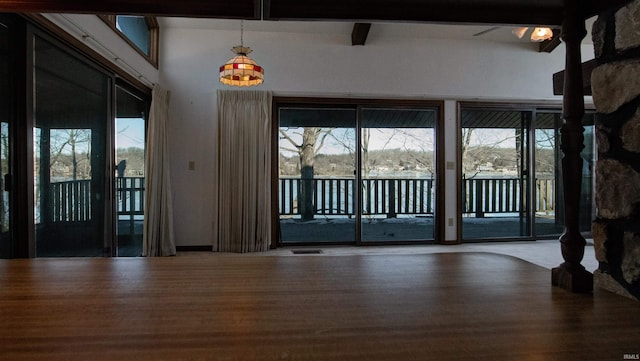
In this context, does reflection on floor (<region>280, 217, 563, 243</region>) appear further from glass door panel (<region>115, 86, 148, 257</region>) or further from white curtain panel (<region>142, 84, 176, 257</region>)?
glass door panel (<region>115, 86, 148, 257</region>)

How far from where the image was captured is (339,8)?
3.20 feet

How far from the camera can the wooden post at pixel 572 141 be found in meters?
0.88

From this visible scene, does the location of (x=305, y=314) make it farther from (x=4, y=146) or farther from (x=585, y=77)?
(x=4, y=146)

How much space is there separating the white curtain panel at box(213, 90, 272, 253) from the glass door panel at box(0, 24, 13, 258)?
2755 mm

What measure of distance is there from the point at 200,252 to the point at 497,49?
484cm

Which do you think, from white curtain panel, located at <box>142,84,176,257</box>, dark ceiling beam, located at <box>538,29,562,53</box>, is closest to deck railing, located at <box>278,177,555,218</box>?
white curtain panel, located at <box>142,84,176,257</box>

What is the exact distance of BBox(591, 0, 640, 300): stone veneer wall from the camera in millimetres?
916

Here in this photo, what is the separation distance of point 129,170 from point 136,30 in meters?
1.59

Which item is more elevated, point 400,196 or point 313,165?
point 313,165

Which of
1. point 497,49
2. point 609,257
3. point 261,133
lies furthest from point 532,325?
point 497,49

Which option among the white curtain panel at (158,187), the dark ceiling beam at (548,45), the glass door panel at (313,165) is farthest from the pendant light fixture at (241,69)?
the dark ceiling beam at (548,45)

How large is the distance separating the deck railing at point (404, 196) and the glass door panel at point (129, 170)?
182 cm

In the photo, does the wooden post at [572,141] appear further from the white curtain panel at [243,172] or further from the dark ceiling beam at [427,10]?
the white curtain panel at [243,172]

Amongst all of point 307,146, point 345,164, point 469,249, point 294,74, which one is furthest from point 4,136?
point 469,249
